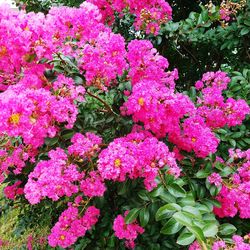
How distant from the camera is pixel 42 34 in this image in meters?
1.44

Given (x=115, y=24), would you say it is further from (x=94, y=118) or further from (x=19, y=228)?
(x=19, y=228)

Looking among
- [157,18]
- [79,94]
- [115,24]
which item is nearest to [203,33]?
[157,18]

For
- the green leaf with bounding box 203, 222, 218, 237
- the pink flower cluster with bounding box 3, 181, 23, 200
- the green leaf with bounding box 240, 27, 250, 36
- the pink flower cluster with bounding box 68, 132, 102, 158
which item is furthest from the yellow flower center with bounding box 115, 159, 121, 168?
the green leaf with bounding box 240, 27, 250, 36

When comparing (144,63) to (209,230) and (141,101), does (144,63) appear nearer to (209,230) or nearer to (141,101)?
(141,101)

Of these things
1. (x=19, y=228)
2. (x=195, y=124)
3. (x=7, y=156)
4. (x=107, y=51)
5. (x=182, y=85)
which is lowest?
(x=19, y=228)

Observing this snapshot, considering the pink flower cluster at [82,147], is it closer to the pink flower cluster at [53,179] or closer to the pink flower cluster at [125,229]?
the pink flower cluster at [53,179]

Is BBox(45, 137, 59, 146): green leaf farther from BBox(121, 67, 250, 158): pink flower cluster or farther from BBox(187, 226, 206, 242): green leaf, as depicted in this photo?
BBox(187, 226, 206, 242): green leaf

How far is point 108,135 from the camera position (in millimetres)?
1866

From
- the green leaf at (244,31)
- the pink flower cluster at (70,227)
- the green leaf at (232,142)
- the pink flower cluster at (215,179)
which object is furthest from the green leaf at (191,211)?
the green leaf at (244,31)

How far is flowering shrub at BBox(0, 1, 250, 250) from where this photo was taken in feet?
4.41

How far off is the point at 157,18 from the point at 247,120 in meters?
0.83

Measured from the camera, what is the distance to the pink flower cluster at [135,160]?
134cm

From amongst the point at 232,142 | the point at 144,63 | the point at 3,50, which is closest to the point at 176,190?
the point at 144,63

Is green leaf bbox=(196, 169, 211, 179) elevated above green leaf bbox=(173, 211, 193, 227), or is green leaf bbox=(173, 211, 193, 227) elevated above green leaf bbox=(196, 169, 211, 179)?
green leaf bbox=(173, 211, 193, 227)
